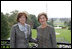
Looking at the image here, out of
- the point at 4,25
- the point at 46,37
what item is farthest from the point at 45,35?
the point at 4,25

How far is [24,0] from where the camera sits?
232 cm

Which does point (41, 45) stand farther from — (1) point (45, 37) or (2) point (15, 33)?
(2) point (15, 33)

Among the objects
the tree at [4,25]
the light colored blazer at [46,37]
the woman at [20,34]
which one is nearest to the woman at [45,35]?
the light colored blazer at [46,37]

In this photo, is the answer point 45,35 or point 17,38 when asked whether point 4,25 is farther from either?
point 45,35

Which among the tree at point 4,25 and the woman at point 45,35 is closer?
the woman at point 45,35

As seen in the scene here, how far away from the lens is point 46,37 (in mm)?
1806

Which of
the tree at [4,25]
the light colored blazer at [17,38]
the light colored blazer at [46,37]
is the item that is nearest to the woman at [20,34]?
the light colored blazer at [17,38]

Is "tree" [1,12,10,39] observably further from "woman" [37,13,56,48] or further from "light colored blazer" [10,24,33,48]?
"woman" [37,13,56,48]

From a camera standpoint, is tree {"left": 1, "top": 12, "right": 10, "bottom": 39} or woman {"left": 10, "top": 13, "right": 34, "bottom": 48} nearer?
woman {"left": 10, "top": 13, "right": 34, "bottom": 48}

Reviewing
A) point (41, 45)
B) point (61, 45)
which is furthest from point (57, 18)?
point (41, 45)

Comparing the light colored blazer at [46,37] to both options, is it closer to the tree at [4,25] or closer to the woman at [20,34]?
the woman at [20,34]

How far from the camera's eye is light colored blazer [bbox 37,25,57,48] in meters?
1.80

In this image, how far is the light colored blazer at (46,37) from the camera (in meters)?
1.80

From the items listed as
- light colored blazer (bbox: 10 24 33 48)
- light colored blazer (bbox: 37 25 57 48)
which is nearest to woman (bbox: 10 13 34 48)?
light colored blazer (bbox: 10 24 33 48)
